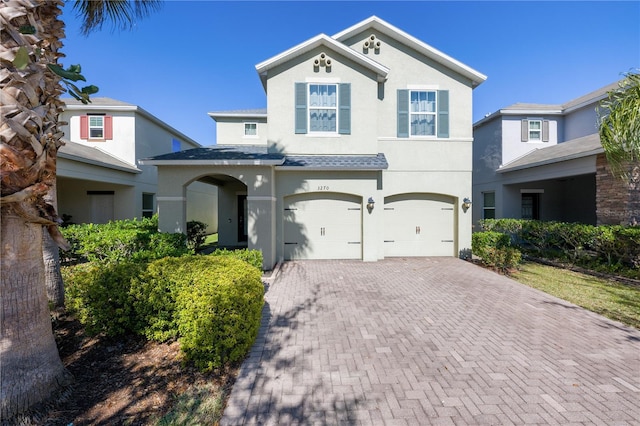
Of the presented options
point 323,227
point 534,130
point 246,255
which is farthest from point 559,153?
point 246,255

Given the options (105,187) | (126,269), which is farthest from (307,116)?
(105,187)

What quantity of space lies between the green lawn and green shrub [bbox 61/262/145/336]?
9265mm

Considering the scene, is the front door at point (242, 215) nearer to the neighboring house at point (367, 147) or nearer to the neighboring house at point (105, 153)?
the neighboring house at point (367, 147)

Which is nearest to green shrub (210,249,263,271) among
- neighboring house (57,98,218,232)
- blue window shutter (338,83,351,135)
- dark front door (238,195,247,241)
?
blue window shutter (338,83,351,135)

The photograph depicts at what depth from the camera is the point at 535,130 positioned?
15.6 metres

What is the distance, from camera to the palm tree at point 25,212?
2705 millimetres

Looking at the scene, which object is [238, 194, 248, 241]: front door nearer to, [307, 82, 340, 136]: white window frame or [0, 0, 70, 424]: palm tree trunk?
[307, 82, 340, 136]: white window frame

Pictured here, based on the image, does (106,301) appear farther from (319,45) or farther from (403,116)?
(403,116)

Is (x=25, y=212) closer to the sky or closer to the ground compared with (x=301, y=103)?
closer to the ground

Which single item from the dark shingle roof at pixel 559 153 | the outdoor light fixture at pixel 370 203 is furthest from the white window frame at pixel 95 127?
the dark shingle roof at pixel 559 153

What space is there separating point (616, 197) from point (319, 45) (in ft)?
41.7

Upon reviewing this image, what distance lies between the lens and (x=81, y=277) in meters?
4.47

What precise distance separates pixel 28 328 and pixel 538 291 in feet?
33.5

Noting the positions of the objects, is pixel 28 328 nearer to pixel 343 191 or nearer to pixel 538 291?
pixel 343 191
